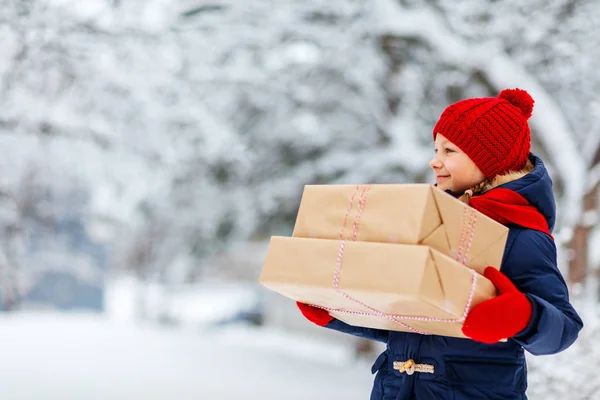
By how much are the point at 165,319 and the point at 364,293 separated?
14.6 meters

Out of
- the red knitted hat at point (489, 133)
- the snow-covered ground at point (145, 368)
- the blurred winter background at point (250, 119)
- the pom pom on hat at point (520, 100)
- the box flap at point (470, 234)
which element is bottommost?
the snow-covered ground at point (145, 368)

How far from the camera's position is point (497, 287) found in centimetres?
164

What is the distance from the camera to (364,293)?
1561 mm

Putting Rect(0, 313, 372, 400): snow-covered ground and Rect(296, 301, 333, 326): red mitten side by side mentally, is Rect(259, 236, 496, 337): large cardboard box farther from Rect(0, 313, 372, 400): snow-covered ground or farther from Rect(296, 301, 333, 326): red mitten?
Rect(0, 313, 372, 400): snow-covered ground

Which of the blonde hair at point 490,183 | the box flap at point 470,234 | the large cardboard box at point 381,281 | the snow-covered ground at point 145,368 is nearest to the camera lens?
the large cardboard box at point 381,281

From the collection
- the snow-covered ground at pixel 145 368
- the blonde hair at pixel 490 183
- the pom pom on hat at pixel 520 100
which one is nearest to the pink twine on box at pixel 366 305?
the blonde hair at pixel 490 183

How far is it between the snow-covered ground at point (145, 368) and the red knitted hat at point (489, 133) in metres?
3.96

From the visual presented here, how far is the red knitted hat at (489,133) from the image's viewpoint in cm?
187

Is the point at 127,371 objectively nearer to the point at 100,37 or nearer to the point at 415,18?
the point at 100,37

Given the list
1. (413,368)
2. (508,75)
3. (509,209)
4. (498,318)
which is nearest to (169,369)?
(508,75)

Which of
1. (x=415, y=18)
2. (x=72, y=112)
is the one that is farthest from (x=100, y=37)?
(x=415, y=18)

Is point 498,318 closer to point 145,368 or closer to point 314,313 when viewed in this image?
point 314,313

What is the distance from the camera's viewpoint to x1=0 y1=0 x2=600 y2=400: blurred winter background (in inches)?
212

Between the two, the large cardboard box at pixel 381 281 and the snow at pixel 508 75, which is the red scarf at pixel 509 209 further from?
the snow at pixel 508 75
